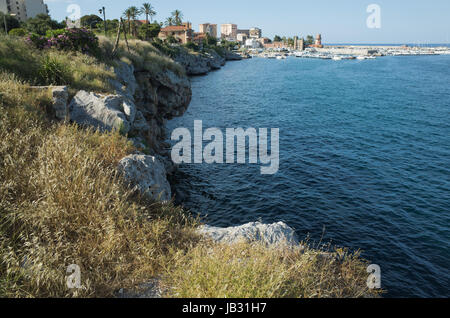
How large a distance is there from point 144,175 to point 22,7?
13020 cm

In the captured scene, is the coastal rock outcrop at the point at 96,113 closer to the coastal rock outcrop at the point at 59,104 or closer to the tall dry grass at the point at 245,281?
the coastal rock outcrop at the point at 59,104

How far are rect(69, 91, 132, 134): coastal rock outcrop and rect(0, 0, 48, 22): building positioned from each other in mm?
110903

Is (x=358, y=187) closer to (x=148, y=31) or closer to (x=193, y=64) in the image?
(x=193, y=64)

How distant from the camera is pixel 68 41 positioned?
1778 centimetres

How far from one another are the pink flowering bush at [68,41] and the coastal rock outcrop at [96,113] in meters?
8.37

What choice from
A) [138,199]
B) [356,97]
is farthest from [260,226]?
[356,97]

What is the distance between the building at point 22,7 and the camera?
3557 inches

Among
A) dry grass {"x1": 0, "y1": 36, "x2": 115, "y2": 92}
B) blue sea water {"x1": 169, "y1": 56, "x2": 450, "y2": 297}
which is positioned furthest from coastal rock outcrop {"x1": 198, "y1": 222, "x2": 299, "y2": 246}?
dry grass {"x1": 0, "y1": 36, "x2": 115, "y2": 92}

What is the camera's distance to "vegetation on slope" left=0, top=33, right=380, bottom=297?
159 inches

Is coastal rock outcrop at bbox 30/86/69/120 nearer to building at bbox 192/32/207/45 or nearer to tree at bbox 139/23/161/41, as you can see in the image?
tree at bbox 139/23/161/41

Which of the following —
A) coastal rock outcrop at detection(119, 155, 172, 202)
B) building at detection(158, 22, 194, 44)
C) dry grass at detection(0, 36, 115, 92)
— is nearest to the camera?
coastal rock outcrop at detection(119, 155, 172, 202)
